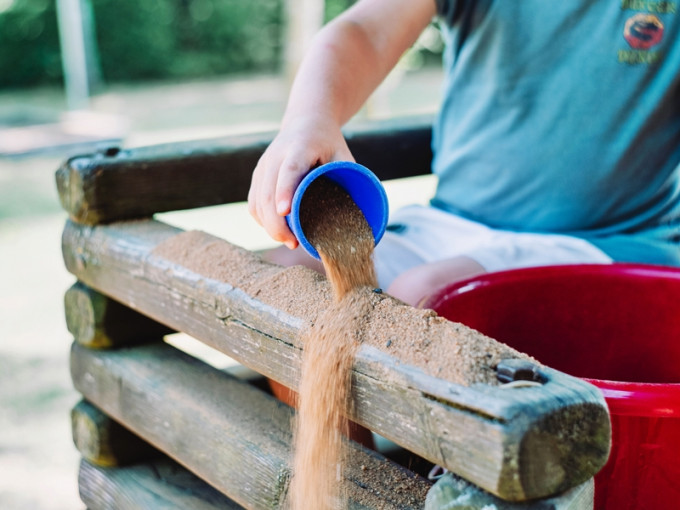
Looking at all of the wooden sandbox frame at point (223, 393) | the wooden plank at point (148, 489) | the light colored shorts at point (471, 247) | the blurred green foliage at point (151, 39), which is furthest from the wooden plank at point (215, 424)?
the blurred green foliage at point (151, 39)

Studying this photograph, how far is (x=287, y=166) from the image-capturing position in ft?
4.14

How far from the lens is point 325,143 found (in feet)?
4.53

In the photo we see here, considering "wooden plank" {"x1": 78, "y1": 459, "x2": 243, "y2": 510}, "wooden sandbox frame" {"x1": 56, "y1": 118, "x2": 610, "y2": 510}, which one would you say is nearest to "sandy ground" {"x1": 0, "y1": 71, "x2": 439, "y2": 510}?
"wooden plank" {"x1": 78, "y1": 459, "x2": 243, "y2": 510}

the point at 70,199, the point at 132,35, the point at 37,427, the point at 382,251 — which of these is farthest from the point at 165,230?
the point at 132,35

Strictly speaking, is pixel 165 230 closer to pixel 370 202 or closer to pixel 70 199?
pixel 70 199

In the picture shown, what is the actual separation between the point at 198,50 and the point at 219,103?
4.81 m

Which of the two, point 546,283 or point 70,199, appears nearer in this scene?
point 546,283

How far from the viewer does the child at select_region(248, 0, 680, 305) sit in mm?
1849

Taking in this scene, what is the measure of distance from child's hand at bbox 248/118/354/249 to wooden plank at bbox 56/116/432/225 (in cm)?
64

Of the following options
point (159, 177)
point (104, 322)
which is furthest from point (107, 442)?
point (159, 177)

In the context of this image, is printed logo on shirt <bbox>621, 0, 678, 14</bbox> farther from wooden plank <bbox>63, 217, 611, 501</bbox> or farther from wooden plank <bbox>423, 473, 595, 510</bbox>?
wooden plank <bbox>423, 473, 595, 510</bbox>

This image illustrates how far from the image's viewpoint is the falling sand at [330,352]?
42.3 inches

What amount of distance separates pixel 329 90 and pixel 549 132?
0.67 m

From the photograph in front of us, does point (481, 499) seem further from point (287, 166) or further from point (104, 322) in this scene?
point (104, 322)
